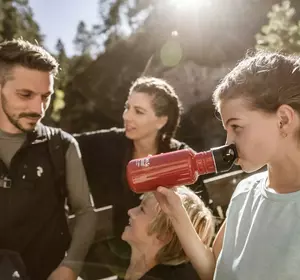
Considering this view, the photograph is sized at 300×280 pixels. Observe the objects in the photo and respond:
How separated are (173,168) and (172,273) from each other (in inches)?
24.2

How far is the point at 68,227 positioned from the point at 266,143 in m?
1.60

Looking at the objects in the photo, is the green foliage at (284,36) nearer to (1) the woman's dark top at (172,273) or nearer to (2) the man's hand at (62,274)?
(2) the man's hand at (62,274)

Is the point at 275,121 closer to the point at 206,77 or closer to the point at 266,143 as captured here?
the point at 266,143

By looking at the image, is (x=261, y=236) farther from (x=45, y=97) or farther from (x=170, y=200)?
(x=45, y=97)

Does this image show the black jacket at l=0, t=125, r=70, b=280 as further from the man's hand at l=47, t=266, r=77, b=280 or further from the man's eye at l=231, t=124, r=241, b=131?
the man's eye at l=231, t=124, r=241, b=131

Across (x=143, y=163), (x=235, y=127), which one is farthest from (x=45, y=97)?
(x=235, y=127)

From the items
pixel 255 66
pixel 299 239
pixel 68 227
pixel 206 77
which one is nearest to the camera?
pixel 299 239

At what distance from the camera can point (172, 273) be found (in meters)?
2.14

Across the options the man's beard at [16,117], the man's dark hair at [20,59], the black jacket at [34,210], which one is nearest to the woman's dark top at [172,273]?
the black jacket at [34,210]

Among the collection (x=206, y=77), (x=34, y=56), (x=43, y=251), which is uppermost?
(x=206, y=77)

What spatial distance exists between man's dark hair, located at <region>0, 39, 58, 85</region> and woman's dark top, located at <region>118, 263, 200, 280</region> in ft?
4.21

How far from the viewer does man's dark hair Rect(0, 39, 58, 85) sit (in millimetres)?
2730

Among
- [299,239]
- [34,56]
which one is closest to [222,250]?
[299,239]

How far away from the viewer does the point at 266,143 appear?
1560mm
